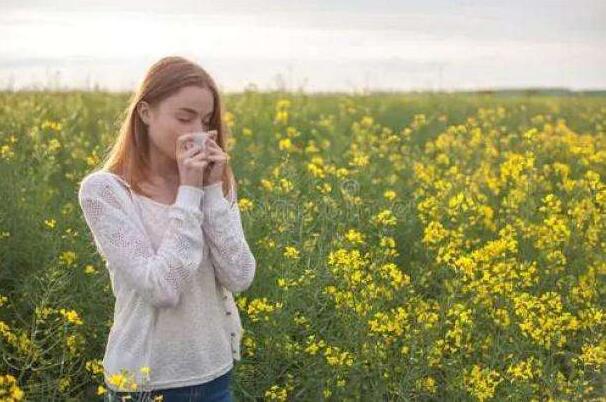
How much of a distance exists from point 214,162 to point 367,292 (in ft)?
5.15

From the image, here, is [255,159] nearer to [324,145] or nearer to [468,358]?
[324,145]

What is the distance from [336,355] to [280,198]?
158 cm

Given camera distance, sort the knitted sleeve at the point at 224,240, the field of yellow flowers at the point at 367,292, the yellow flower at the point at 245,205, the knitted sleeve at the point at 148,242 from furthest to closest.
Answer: the yellow flower at the point at 245,205, the field of yellow flowers at the point at 367,292, the knitted sleeve at the point at 224,240, the knitted sleeve at the point at 148,242

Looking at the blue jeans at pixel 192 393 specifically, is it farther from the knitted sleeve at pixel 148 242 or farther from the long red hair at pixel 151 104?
the long red hair at pixel 151 104

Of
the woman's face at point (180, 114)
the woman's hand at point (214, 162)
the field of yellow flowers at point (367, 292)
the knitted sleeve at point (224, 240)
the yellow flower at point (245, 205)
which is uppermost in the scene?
the woman's face at point (180, 114)

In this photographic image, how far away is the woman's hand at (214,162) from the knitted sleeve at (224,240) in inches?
0.7

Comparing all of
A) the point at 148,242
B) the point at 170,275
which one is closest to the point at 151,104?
the point at 148,242

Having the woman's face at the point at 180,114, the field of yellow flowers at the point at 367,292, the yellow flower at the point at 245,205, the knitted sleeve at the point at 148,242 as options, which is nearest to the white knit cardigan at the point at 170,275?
the knitted sleeve at the point at 148,242

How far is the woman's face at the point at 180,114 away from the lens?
2654 millimetres

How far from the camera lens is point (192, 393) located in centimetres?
271

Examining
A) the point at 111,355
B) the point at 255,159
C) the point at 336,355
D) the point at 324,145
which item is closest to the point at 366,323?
the point at 336,355

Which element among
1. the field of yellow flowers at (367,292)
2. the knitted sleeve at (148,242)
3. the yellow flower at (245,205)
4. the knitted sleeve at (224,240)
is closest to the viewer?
the knitted sleeve at (148,242)

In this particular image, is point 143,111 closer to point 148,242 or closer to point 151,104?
point 151,104

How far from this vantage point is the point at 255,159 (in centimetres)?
698
